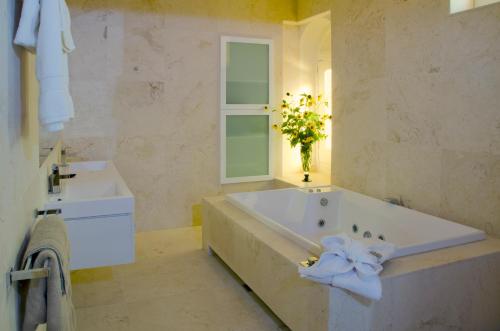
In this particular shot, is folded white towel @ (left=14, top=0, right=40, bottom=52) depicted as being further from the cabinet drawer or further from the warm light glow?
the warm light glow

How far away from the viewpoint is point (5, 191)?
1.20 m

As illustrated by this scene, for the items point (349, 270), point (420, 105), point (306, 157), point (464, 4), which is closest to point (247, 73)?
point (306, 157)

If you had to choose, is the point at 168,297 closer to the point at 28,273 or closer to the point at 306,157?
the point at 28,273

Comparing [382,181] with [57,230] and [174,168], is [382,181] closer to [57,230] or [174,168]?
[174,168]

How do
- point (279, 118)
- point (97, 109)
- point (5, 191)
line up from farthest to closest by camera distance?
point (279, 118) → point (97, 109) → point (5, 191)

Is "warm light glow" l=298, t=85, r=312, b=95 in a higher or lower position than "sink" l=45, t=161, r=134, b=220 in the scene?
higher

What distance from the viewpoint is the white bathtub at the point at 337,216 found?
2.92m

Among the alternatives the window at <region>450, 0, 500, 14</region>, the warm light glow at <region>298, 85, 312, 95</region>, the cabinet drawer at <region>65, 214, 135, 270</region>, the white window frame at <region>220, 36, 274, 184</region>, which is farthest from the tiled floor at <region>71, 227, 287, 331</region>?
the window at <region>450, 0, 500, 14</region>

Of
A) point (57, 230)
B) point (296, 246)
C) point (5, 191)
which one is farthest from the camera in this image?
point (296, 246)

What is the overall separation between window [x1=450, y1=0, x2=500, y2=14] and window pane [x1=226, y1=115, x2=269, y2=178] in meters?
2.18

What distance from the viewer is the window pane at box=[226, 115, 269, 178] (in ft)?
14.8

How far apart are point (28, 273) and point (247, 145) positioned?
3.44 m

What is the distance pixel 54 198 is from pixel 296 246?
1.32m

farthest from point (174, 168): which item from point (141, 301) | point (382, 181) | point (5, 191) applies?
point (5, 191)
